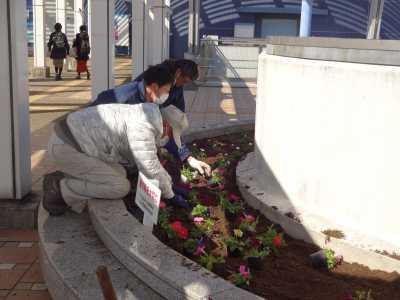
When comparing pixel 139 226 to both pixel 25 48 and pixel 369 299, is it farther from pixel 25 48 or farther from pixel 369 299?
pixel 25 48

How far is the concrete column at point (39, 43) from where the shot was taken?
662 inches

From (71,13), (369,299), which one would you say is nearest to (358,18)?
(71,13)

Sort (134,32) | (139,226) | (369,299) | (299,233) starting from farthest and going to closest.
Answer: (134,32)
(299,233)
(139,226)
(369,299)

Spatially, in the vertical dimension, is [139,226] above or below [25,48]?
below

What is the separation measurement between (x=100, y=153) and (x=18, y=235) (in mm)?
1232

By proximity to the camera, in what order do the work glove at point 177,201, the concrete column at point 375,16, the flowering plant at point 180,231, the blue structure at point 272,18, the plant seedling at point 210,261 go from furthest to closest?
the blue structure at point 272,18, the concrete column at point 375,16, the work glove at point 177,201, the flowering plant at point 180,231, the plant seedling at point 210,261

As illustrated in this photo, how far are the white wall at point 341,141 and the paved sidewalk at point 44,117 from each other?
1.99 meters

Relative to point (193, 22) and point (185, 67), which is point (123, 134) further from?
point (193, 22)

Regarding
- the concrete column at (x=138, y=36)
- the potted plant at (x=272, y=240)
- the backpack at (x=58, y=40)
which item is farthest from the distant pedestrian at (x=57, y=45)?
the potted plant at (x=272, y=240)

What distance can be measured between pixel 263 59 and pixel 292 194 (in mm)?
1205

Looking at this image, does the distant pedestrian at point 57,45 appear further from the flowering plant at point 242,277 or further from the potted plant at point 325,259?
the flowering plant at point 242,277

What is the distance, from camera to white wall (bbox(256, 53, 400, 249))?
3314 millimetres

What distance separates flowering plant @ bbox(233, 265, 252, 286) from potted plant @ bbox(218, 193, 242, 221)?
1.02 meters

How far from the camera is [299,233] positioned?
3.64 meters
